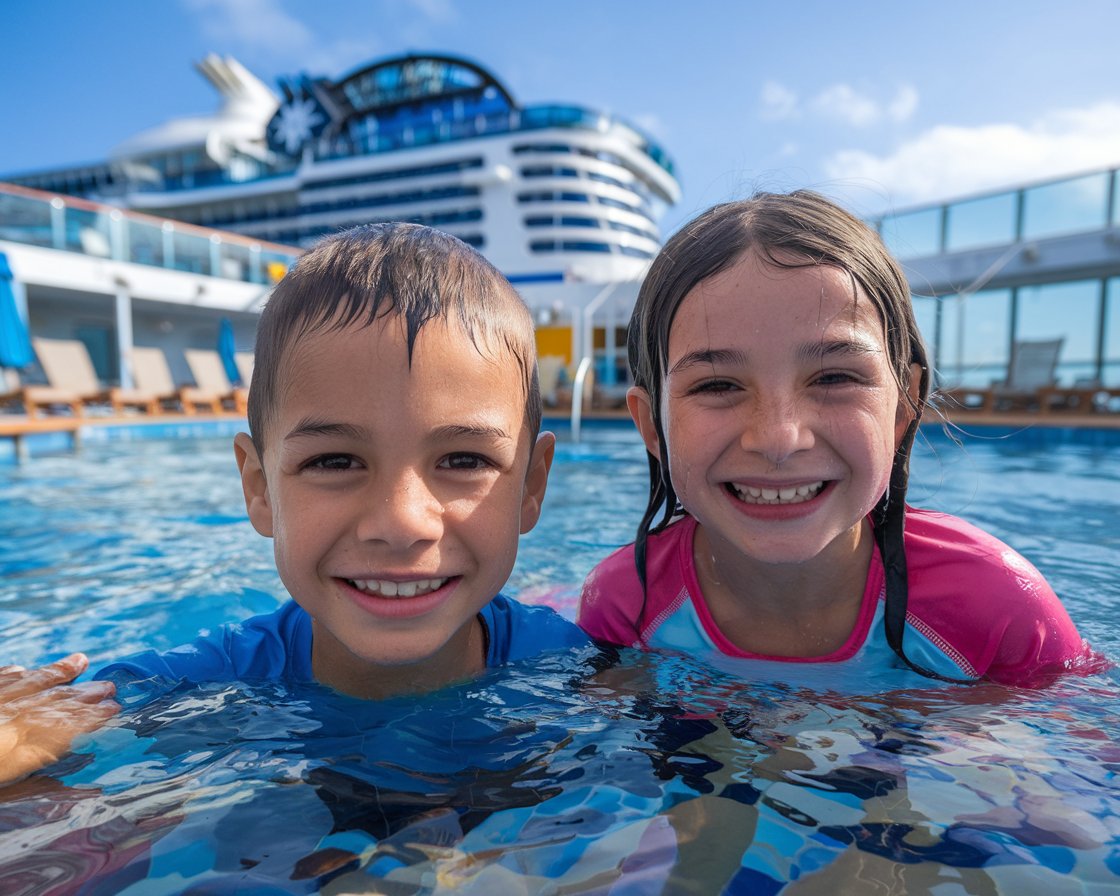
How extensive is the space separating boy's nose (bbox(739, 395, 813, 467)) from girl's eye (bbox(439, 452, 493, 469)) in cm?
52

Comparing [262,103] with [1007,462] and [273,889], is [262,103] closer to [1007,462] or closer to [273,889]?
[1007,462]

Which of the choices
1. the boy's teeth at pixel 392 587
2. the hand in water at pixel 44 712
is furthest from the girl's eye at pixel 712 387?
the hand in water at pixel 44 712

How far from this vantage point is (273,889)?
3.02 ft

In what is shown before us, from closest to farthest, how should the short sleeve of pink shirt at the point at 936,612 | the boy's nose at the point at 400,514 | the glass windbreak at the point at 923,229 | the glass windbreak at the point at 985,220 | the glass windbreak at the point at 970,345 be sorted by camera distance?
the boy's nose at the point at 400,514
the short sleeve of pink shirt at the point at 936,612
the glass windbreak at the point at 985,220
the glass windbreak at the point at 923,229
the glass windbreak at the point at 970,345

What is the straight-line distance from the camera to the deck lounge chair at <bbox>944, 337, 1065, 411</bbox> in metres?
11.7

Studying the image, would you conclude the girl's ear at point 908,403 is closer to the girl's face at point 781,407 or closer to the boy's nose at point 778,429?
the girl's face at point 781,407

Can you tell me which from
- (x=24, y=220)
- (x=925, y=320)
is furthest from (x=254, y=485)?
(x=24, y=220)

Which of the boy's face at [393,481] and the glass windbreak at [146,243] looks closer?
the boy's face at [393,481]

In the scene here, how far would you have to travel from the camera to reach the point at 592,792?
117 centimetres

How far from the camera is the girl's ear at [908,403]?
1744 mm

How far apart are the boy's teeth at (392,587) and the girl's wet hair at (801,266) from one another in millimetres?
705

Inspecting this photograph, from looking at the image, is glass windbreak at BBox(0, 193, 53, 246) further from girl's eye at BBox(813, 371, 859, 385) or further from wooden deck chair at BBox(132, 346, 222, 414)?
girl's eye at BBox(813, 371, 859, 385)

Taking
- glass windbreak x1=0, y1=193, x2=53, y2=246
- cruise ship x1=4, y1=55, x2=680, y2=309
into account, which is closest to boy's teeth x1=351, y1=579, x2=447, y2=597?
glass windbreak x1=0, y1=193, x2=53, y2=246

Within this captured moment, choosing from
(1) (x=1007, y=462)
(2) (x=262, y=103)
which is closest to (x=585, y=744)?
(1) (x=1007, y=462)
